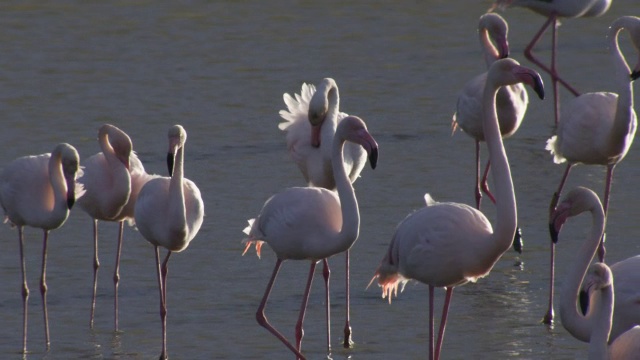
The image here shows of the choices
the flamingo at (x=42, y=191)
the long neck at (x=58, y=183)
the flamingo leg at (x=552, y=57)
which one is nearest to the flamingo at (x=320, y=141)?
the flamingo at (x=42, y=191)

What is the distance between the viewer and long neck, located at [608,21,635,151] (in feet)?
24.5

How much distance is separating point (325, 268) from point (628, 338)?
2545mm

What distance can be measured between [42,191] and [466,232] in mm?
2610

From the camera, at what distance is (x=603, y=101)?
26.0 feet

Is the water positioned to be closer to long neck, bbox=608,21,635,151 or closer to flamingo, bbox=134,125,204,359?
flamingo, bbox=134,125,204,359

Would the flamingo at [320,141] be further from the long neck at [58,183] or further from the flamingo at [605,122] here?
the long neck at [58,183]

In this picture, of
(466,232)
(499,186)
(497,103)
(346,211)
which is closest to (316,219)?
(346,211)

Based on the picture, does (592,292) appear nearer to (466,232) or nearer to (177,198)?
(466,232)

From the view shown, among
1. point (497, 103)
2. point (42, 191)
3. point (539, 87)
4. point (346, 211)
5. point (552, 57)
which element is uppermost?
point (539, 87)

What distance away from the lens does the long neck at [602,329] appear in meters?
5.23

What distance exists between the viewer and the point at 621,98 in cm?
750

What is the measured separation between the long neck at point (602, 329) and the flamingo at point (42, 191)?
3.11 metres

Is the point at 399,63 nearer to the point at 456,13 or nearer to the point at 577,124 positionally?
the point at 456,13

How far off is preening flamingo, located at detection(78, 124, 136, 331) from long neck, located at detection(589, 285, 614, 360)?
3.19 meters
